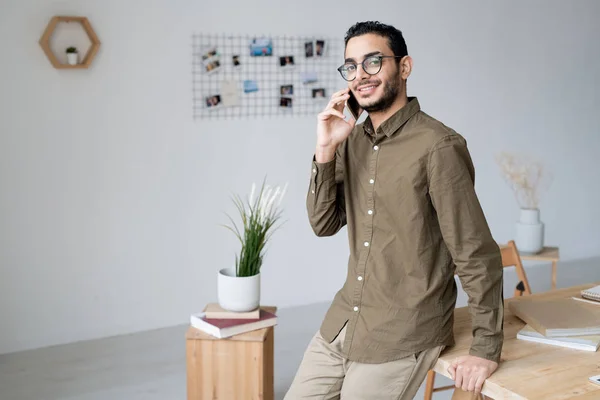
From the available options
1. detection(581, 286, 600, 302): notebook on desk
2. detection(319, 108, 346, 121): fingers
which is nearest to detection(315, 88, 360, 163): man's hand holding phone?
detection(319, 108, 346, 121): fingers

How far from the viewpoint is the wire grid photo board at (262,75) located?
396cm

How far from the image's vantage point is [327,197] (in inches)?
78.9

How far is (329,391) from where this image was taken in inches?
74.0

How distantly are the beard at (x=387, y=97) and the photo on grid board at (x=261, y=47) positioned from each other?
7.65 feet

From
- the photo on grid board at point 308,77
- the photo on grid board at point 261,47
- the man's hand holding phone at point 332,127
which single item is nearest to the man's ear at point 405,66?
the man's hand holding phone at point 332,127

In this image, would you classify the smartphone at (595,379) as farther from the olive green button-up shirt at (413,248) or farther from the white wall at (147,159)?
the white wall at (147,159)

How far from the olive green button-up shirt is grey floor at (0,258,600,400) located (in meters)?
1.41

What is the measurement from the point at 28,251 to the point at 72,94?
2.68 ft

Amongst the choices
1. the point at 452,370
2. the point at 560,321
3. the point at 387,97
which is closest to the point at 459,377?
the point at 452,370

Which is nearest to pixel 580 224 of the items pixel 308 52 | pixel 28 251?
pixel 308 52

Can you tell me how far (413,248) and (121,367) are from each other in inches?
83.3

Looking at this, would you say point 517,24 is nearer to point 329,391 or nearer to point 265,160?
point 265,160

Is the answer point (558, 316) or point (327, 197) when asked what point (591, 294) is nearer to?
point (558, 316)

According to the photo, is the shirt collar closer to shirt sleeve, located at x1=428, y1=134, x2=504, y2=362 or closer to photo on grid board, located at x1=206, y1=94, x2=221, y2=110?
shirt sleeve, located at x1=428, y1=134, x2=504, y2=362
